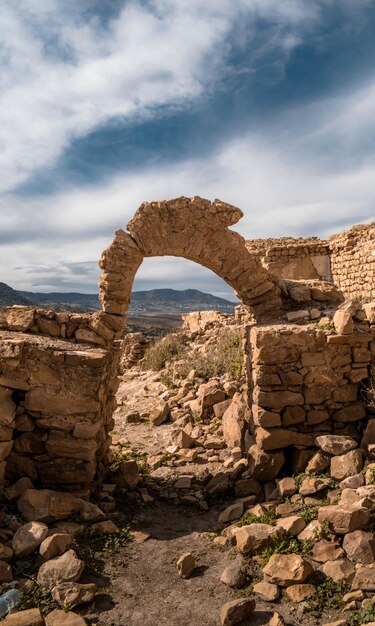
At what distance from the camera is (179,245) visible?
674cm

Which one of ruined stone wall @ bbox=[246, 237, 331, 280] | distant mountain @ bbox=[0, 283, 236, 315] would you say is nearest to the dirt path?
ruined stone wall @ bbox=[246, 237, 331, 280]

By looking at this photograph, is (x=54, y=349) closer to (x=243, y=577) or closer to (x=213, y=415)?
(x=243, y=577)

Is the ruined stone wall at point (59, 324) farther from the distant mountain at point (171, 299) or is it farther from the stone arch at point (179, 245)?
the distant mountain at point (171, 299)

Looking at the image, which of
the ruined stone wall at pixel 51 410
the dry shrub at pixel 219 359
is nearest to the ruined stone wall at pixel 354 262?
the dry shrub at pixel 219 359

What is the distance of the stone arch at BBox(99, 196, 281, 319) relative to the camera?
6.51 m

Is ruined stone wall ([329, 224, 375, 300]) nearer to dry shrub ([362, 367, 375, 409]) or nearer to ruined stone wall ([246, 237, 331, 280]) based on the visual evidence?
ruined stone wall ([246, 237, 331, 280])

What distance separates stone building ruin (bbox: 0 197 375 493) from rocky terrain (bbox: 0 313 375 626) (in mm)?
321

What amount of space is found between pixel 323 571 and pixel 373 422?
247 cm

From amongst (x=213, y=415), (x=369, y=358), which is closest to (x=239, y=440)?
(x=213, y=415)

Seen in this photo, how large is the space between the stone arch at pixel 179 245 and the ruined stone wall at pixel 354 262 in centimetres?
527

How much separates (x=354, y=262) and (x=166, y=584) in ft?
33.3

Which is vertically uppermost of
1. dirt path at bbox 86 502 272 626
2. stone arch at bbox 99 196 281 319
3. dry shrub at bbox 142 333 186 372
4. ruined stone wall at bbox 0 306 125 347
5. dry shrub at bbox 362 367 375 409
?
stone arch at bbox 99 196 281 319

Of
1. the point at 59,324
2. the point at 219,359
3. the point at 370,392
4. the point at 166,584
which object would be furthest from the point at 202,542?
the point at 219,359

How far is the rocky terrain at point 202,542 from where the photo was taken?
3.57 m
